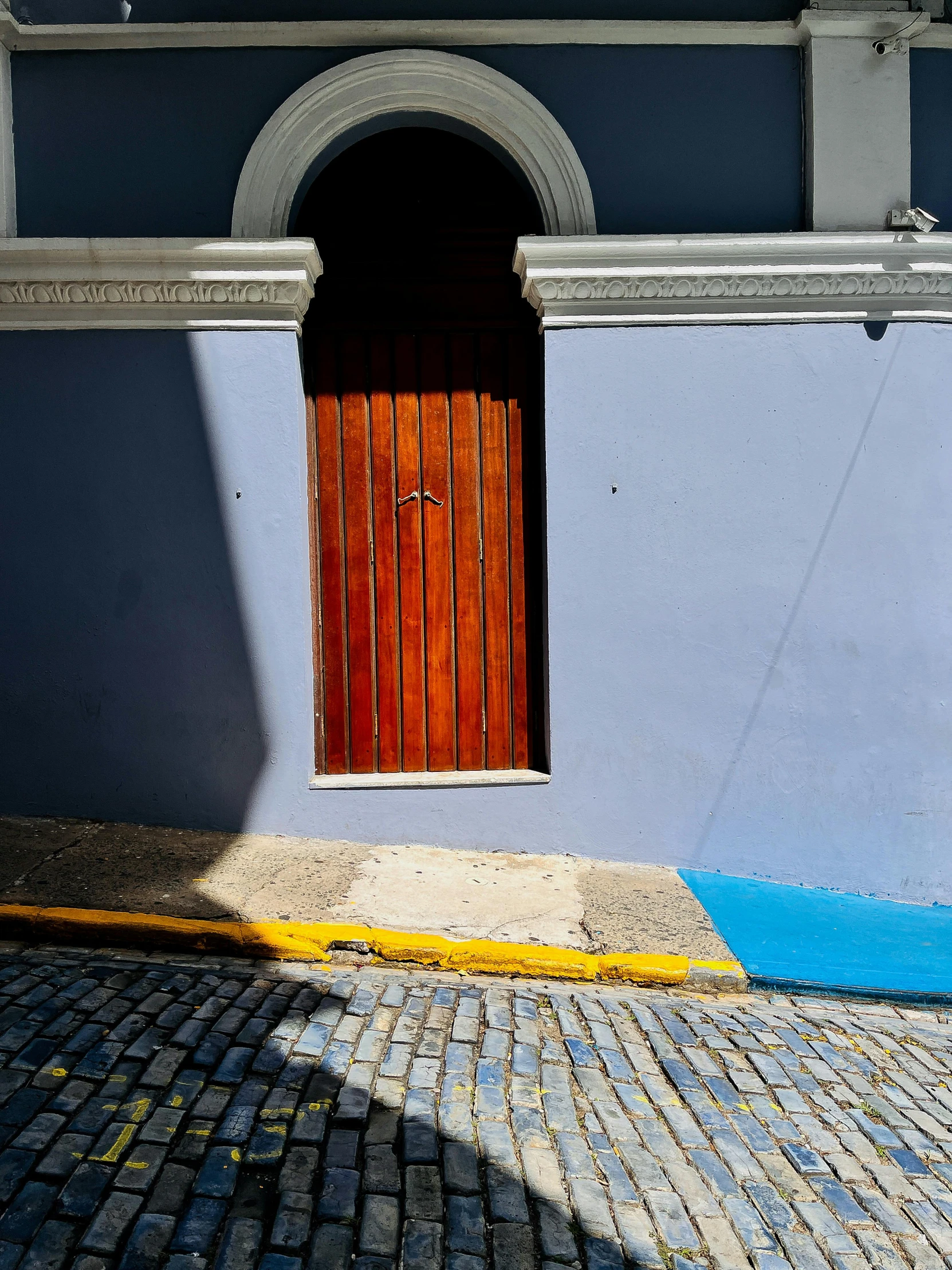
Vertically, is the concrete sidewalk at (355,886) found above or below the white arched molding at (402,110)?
below

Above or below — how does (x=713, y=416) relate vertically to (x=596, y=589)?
above

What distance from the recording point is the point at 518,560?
198 inches

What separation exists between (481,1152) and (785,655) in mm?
3075

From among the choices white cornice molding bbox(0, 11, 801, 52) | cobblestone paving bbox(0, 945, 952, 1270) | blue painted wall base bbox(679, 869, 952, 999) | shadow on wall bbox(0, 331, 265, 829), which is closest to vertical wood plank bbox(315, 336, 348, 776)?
shadow on wall bbox(0, 331, 265, 829)

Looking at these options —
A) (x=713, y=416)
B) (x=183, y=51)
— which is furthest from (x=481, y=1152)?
(x=183, y=51)

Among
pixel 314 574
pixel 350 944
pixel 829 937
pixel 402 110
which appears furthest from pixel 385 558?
pixel 829 937

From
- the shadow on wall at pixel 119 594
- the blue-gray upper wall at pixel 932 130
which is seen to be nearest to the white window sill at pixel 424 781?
the shadow on wall at pixel 119 594

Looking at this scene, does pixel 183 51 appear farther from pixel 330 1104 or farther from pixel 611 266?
pixel 330 1104

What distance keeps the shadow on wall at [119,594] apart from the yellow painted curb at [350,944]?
1.08 m

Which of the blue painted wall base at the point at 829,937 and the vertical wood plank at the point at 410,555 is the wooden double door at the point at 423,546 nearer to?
the vertical wood plank at the point at 410,555

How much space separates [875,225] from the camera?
15.5ft

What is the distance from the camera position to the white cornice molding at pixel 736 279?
4.53 metres

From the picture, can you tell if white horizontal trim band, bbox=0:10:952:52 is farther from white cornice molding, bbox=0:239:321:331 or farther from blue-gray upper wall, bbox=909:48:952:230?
white cornice molding, bbox=0:239:321:331

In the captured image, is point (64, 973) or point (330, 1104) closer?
point (330, 1104)
